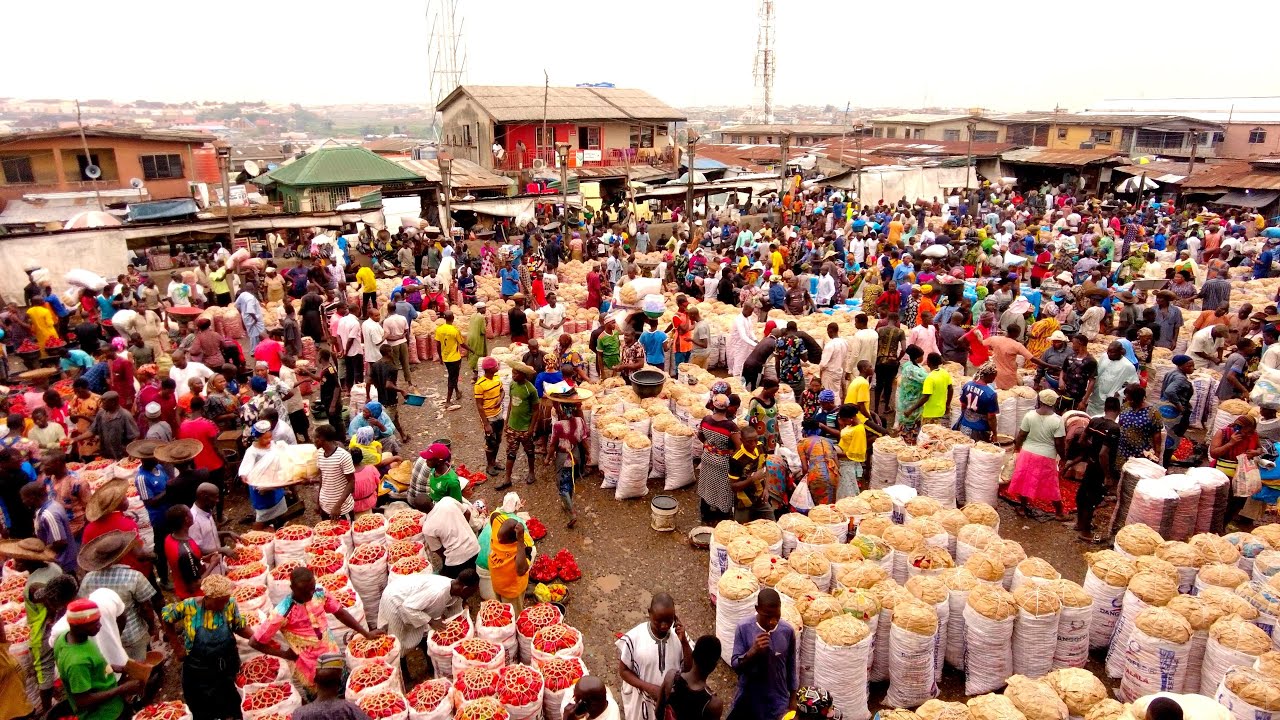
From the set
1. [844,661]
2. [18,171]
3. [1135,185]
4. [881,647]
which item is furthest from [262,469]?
[1135,185]

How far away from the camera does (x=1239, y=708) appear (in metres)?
4.84

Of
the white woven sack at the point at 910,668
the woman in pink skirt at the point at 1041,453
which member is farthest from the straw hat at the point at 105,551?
the woman in pink skirt at the point at 1041,453

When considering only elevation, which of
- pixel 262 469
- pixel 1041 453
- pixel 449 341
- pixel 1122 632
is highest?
pixel 449 341

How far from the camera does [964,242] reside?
2042cm

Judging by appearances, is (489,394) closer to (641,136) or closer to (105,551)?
(105,551)

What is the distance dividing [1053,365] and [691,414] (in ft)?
15.7

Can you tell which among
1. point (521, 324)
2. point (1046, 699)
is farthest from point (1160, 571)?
point (521, 324)

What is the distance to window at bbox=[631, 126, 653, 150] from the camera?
36.2 metres

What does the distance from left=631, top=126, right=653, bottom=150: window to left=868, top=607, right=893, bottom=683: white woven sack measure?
32.8 meters

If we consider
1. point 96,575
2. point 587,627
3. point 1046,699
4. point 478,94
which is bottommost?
point 587,627

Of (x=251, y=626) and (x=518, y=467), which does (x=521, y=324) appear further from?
(x=251, y=626)

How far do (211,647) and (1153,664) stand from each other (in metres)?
6.75

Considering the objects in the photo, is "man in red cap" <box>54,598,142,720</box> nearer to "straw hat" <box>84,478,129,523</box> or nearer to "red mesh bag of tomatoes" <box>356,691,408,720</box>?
"straw hat" <box>84,478,129,523</box>

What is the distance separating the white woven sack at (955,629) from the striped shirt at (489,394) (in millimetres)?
5538
